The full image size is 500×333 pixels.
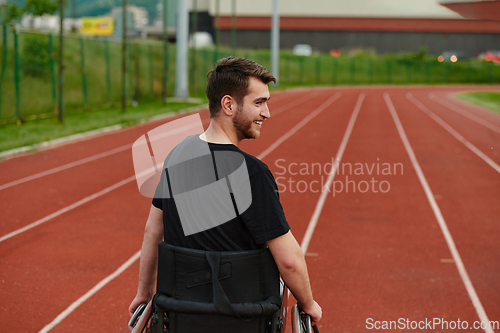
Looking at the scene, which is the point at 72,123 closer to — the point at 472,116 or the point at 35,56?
the point at 35,56

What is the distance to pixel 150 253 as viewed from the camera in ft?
9.09

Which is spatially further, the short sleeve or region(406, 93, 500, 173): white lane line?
region(406, 93, 500, 173): white lane line

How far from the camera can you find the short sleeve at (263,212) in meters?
2.32

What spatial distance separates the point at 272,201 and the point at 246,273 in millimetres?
309

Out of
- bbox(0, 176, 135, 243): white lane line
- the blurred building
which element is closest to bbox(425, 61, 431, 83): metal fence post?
the blurred building

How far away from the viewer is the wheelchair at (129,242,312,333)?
235 cm

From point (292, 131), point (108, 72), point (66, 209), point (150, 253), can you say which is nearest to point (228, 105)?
point (150, 253)

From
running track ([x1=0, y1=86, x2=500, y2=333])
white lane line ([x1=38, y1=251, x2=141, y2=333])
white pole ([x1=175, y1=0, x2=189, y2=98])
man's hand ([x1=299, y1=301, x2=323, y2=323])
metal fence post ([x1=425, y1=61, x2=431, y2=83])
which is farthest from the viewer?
metal fence post ([x1=425, y1=61, x2=431, y2=83])

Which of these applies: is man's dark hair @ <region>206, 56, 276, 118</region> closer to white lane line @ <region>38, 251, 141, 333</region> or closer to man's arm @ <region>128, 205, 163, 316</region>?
man's arm @ <region>128, 205, 163, 316</region>

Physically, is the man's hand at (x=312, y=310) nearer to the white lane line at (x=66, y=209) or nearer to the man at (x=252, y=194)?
the man at (x=252, y=194)

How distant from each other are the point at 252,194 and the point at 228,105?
0.39 metres

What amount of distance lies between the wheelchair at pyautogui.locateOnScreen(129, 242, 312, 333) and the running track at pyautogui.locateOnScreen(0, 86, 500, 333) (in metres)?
2.32

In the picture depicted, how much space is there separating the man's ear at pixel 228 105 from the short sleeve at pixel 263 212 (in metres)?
0.30

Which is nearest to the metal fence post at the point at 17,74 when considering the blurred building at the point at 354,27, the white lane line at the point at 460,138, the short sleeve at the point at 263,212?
the white lane line at the point at 460,138
